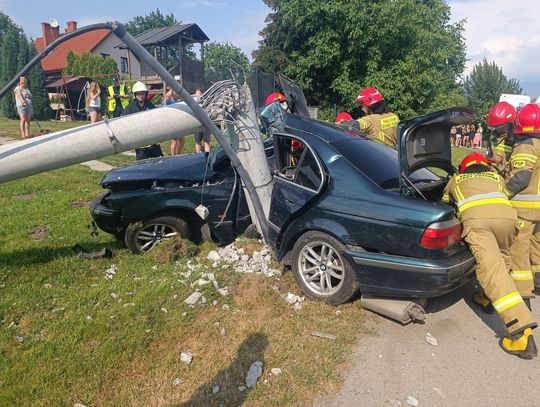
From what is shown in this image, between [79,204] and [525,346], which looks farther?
[79,204]

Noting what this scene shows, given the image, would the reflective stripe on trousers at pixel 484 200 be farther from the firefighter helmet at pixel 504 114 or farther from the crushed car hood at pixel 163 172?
the crushed car hood at pixel 163 172

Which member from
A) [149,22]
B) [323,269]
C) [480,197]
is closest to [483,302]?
[480,197]

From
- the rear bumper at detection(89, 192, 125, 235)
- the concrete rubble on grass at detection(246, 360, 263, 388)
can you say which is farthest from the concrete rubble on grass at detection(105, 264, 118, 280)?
the concrete rubble on grass at detection(246, 360, 263, 388)

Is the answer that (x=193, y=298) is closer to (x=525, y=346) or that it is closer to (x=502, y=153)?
(x=525, y=346)

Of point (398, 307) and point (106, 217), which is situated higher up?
point (106, 217)

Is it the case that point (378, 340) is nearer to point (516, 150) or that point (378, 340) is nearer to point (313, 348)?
point (313, 348)

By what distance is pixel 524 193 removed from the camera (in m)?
4.25

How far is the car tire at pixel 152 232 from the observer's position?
197 inches

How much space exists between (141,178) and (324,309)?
262cm

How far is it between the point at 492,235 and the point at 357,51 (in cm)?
2229

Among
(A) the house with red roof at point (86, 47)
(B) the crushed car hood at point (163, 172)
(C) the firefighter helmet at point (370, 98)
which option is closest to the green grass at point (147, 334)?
(B) the crushed car hood at point (163, 172)

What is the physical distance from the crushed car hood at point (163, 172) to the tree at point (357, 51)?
64.7ft

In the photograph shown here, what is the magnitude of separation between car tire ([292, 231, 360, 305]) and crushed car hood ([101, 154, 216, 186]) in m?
1.67

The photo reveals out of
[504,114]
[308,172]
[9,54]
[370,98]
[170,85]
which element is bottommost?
[308,172]
